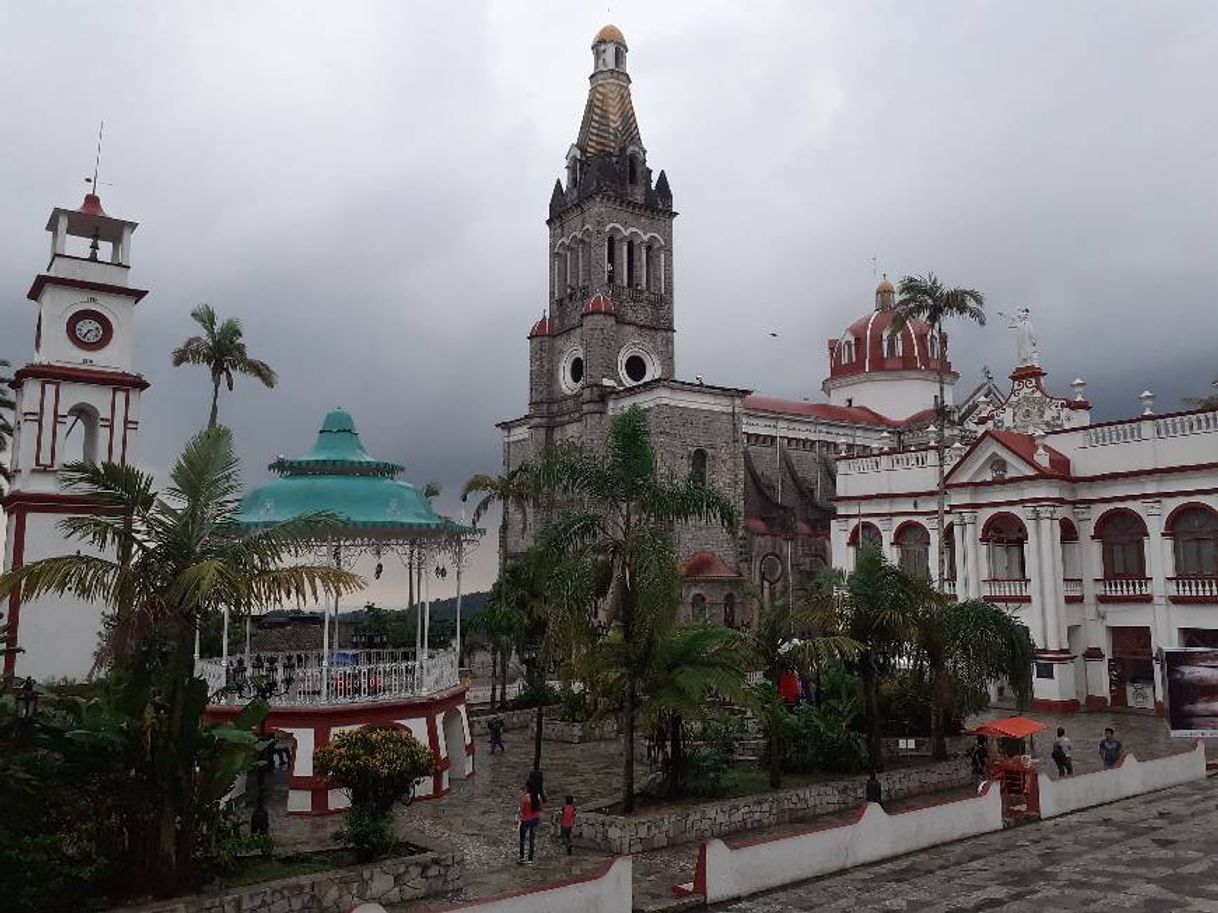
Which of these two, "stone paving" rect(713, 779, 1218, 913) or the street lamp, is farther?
"stone paving" rect(713, 779, 1218, 913)

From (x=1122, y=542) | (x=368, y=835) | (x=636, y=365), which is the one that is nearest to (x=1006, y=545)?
(x=1122, y=542)

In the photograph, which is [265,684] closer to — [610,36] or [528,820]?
[528,820]

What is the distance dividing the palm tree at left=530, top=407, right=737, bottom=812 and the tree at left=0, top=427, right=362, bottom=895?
5.44 metres

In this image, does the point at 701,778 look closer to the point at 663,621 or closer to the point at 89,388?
the point at 663,621

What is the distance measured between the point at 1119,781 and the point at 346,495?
1577 centimetres

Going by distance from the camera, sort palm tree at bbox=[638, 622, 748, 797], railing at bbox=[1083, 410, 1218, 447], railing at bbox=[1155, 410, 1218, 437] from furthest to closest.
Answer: railing at bbox=[1083, 410, 1218, 447] → railing at bbox=[1155, 410, 1218, 437] → palm tree at bbox=[638, 622, 748, 797]

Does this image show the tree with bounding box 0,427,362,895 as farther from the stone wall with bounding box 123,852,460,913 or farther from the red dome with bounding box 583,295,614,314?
the red dome with bounding box 583,295,614,314

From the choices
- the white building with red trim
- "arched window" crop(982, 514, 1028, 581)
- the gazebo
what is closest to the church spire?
the white building with red trim

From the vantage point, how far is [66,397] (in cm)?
2180

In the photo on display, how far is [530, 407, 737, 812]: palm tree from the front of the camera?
15398 mm

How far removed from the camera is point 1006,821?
17.2m

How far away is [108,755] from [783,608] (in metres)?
11.4

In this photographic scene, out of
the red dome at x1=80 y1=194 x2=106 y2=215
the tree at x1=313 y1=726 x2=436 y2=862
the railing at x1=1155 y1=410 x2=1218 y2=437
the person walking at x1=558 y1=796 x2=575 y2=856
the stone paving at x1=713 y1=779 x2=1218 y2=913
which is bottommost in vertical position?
the stone paving at x1=713 y1=779 x2=1218 y2=913

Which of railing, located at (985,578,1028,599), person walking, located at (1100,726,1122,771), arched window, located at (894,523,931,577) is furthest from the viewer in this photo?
arched window, located at (894,523,931,577)
